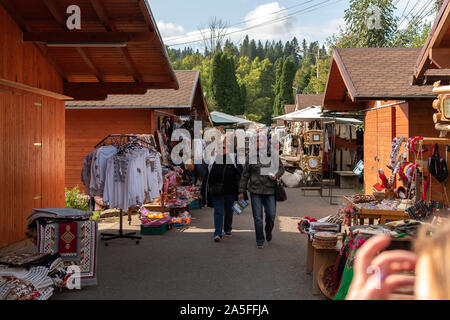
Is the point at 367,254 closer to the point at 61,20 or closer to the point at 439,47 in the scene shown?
the point at 439,47

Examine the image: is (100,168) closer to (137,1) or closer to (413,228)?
(137,1)

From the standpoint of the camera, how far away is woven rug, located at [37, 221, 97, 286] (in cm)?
617

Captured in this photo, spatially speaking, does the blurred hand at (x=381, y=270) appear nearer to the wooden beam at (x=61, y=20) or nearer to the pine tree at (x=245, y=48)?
the wooden beam at (x=61, y=20)

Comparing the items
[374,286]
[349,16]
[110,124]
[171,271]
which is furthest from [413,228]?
[349,16]

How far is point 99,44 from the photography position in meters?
7.77

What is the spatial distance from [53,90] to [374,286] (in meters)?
9.44

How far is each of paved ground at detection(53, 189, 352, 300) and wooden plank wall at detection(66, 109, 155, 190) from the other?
198 inches

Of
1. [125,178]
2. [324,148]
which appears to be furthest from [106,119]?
[324,148]

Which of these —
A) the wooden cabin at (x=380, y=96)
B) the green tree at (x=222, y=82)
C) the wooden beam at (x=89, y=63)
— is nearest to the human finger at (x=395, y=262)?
the wooden beam at (x=89, y=63)

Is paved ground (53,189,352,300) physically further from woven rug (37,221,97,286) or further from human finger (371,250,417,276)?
human finger (371,250,417,276)

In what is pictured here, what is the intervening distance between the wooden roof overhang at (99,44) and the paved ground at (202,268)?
3422 mm

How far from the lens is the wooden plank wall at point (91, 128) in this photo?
579 inches
